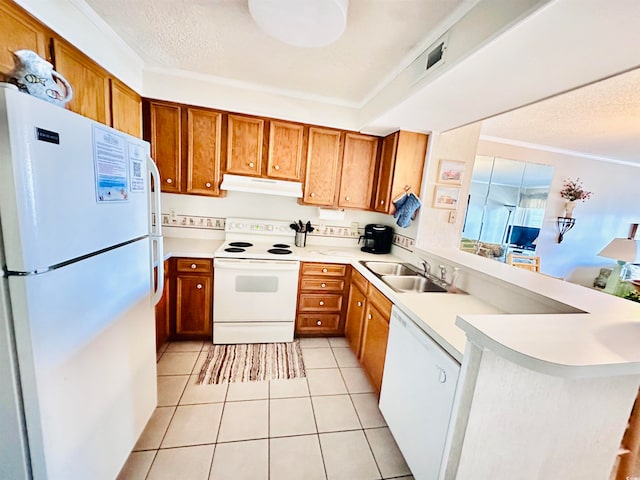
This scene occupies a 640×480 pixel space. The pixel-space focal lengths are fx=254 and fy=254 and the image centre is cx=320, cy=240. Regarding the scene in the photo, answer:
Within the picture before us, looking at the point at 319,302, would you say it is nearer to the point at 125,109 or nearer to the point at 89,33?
the point at 125,109

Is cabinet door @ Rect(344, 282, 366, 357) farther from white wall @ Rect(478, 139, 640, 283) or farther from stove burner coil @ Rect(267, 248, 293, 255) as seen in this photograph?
white wall @ Rect(478, 139, 640, 283)

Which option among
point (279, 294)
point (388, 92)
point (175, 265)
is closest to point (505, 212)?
point (388, 92)

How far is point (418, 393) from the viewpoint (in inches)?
51.9

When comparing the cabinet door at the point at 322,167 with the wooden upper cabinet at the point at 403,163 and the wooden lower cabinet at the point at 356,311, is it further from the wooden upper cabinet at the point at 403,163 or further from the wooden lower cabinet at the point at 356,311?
the wooden lower cabinet at the point at 356,311

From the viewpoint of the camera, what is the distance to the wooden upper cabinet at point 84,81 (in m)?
1.43

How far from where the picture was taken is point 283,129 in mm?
2594

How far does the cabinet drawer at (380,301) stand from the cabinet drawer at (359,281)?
10 cm

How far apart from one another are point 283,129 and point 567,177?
14.2 feet

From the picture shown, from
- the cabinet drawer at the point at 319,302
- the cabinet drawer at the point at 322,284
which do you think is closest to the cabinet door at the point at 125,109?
the cabinet drawer at the point at 322,284

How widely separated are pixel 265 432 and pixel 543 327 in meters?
1.64

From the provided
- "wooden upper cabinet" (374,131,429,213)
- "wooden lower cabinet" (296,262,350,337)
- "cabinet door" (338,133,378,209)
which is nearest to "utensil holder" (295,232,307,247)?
"wooden lower cabinet" (296,262,350,337)

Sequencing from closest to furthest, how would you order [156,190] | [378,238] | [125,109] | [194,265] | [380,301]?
1. [156,190]
2. [380,301]
3. [125,109]
4. [194,265]
5. [378,238]

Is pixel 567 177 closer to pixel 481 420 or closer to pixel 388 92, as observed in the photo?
pixel 388 92

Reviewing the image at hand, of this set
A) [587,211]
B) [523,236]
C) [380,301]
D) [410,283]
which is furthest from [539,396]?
[587,211]
